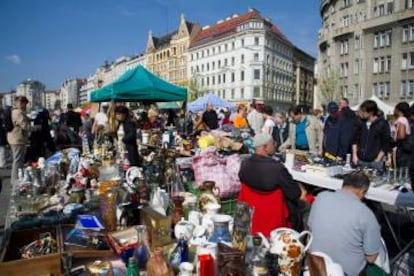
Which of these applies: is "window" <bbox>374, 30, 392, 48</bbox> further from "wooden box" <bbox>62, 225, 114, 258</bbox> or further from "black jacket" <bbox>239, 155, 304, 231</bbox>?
"wooden box" <bbox>62, 225, 114, 258</bbox>

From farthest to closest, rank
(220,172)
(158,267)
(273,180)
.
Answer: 1. (220,172)
2. (273,180)
3. (158,267)

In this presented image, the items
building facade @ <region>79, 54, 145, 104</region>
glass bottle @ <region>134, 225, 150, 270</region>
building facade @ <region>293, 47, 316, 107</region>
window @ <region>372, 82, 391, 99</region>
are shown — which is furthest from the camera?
building facade @ <region>79, 54, 145, 104</region>

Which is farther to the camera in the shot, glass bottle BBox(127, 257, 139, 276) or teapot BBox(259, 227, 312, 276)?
teapot BBox(259, 227, 312, 276)

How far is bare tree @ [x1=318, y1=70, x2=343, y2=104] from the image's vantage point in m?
39.2

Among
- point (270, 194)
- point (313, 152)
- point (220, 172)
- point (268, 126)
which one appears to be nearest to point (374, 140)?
point (313, 152)

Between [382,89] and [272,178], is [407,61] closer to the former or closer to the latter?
[382,89]

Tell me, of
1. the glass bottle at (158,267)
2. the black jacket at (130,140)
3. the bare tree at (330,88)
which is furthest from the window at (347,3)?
the glass bottle at (158,267)

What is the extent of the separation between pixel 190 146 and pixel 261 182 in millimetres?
3107

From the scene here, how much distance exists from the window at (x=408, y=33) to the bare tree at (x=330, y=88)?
25.9ft

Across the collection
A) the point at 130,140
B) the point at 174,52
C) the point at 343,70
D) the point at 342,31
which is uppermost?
the point at 174,52

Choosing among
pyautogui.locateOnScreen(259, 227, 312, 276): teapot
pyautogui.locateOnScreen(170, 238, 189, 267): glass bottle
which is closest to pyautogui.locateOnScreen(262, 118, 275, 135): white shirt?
pyautogui.locateOnScreen(259, 227, 312, 276): teapot

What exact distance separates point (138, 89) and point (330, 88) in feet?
115

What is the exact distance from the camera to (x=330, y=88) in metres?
39.1

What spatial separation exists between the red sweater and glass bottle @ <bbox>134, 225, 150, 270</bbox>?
1323 mm
